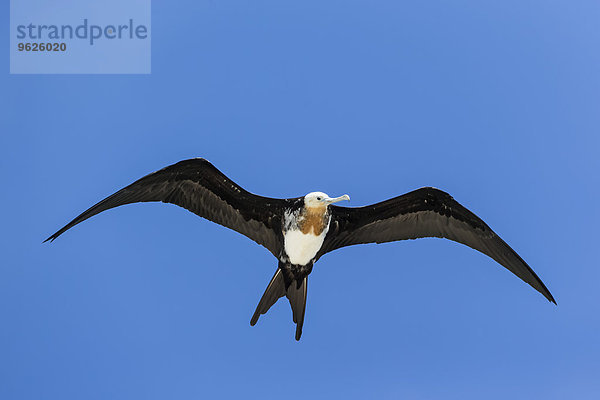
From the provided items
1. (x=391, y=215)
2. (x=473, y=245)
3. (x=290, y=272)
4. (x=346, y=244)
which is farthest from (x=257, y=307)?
(x=473, y=245)

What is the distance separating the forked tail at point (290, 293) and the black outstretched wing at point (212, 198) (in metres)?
0.24

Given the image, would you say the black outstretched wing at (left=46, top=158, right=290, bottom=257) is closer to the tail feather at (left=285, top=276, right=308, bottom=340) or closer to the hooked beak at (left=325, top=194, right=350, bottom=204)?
the tail feather at (left=285, top=276, right=308, bottom=340)

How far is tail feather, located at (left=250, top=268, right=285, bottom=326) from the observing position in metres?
6.39

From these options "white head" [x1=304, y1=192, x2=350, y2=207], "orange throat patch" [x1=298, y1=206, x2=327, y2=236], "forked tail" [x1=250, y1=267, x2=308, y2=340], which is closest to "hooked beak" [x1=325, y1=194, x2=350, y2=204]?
"white head" [x1=304, y1=192, x2=350, y2=207]

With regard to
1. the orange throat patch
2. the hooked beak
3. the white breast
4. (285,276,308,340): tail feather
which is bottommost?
(285,276,308,340): tail feather

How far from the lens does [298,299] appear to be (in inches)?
253

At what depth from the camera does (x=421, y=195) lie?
659cm

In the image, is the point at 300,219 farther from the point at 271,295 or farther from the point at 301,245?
Answer: the point at 271,295

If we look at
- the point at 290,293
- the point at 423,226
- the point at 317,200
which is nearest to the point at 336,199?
the point at 317,200

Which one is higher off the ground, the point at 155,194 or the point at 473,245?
the point at 155,194

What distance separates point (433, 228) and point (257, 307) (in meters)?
1.68

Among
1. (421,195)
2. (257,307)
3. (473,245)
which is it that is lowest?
(257,307)

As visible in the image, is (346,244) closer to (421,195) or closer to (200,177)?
(421,195)

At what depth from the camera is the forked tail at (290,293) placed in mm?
6414
